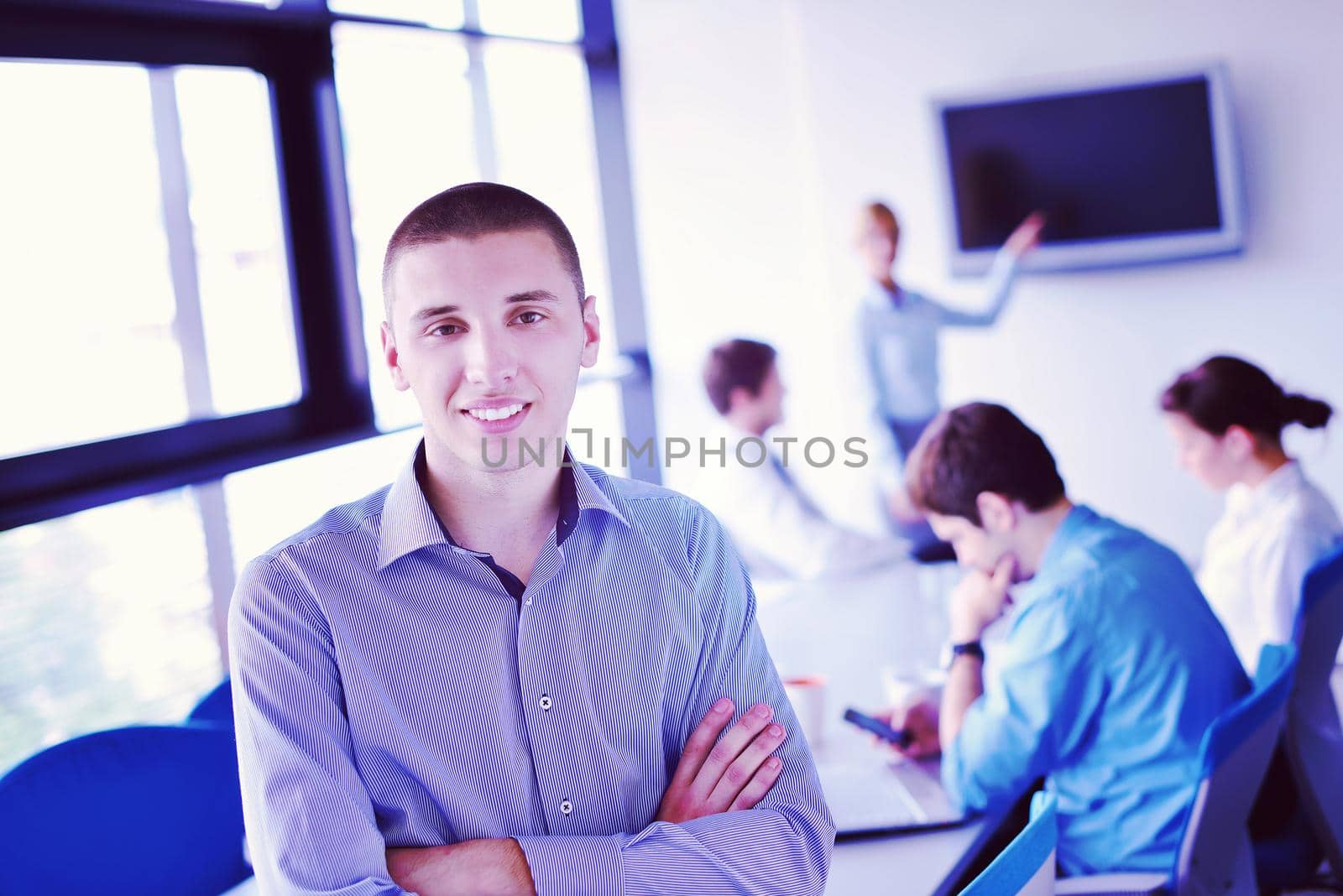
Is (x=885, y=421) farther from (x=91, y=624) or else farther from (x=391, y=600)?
(x=391, y=600)

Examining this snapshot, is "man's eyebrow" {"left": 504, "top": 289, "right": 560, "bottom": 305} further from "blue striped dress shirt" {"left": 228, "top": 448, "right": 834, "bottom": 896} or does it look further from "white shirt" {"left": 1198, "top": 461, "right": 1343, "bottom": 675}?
"white shirt" {"left": 1198, "top": 461, "right": 1343, "bottom": 675}

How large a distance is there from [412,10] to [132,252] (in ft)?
4.28

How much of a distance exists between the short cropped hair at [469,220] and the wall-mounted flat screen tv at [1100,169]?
4.06 metres

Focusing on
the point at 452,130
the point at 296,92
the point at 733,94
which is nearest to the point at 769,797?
the point at 296,92

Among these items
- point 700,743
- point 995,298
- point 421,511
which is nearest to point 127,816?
point 421,511

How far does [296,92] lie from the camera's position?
123 inches

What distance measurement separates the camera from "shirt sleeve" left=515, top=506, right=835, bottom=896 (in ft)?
4.03

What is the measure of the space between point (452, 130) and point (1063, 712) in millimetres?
3227

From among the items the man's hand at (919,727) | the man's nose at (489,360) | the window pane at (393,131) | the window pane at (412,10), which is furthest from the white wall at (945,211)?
the man's nose at (489,360)

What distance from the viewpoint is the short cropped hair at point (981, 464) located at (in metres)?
2.10

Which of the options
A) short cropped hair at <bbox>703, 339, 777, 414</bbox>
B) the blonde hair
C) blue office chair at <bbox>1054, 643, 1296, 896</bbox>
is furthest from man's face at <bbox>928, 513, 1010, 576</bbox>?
the blonde hair

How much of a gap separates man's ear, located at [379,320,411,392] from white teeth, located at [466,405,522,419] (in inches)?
4.0

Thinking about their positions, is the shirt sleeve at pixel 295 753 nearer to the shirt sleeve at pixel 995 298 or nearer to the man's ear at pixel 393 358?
the man's ear at pixel 393 358

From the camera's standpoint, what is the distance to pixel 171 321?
2.80 m
